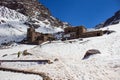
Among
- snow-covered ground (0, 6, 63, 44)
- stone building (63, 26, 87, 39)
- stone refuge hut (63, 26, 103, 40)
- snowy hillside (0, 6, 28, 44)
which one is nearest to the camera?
stone refuge hut (63, 26, 103, 40)

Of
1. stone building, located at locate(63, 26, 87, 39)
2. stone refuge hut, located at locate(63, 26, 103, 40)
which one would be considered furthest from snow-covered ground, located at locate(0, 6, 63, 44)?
stone refuge hut, located at locate(63, 26, 103, 40)

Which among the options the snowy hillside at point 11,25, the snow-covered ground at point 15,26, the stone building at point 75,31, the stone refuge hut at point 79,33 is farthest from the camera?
the snow-covered ground at point 15,26

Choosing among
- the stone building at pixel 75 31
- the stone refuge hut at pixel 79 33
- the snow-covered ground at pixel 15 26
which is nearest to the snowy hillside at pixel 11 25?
the snow-covered ground at pixel 15 26

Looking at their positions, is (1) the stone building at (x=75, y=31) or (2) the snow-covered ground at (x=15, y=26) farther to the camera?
(2) the snow-covered ground at (x=15, y=26)

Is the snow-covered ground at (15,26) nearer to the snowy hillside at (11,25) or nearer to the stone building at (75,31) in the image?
the snowy hillside at (11,25)

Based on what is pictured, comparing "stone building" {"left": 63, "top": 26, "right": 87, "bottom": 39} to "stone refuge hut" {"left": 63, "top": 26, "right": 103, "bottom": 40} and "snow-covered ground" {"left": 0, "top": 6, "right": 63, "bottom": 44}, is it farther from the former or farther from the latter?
"snow-covered ground" {"left": 0, "top": 6, "right": 63, "bottom": 44}

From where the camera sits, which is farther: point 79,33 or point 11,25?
point 11,25

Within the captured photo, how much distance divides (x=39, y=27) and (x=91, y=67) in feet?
463

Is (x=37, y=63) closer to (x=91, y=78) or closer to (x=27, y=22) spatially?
(x=91, y=78)

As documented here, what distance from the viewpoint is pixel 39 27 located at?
6344 inches

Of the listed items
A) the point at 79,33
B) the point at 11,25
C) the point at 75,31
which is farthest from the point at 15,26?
the point at 79,33

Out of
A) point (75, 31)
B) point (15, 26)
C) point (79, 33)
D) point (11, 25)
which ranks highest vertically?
point (11, 25)

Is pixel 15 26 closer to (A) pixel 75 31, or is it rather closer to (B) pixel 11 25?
(B) pixel 11 25

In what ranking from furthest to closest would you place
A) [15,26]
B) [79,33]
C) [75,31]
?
[15,26] → [75,31] → [79,33]
